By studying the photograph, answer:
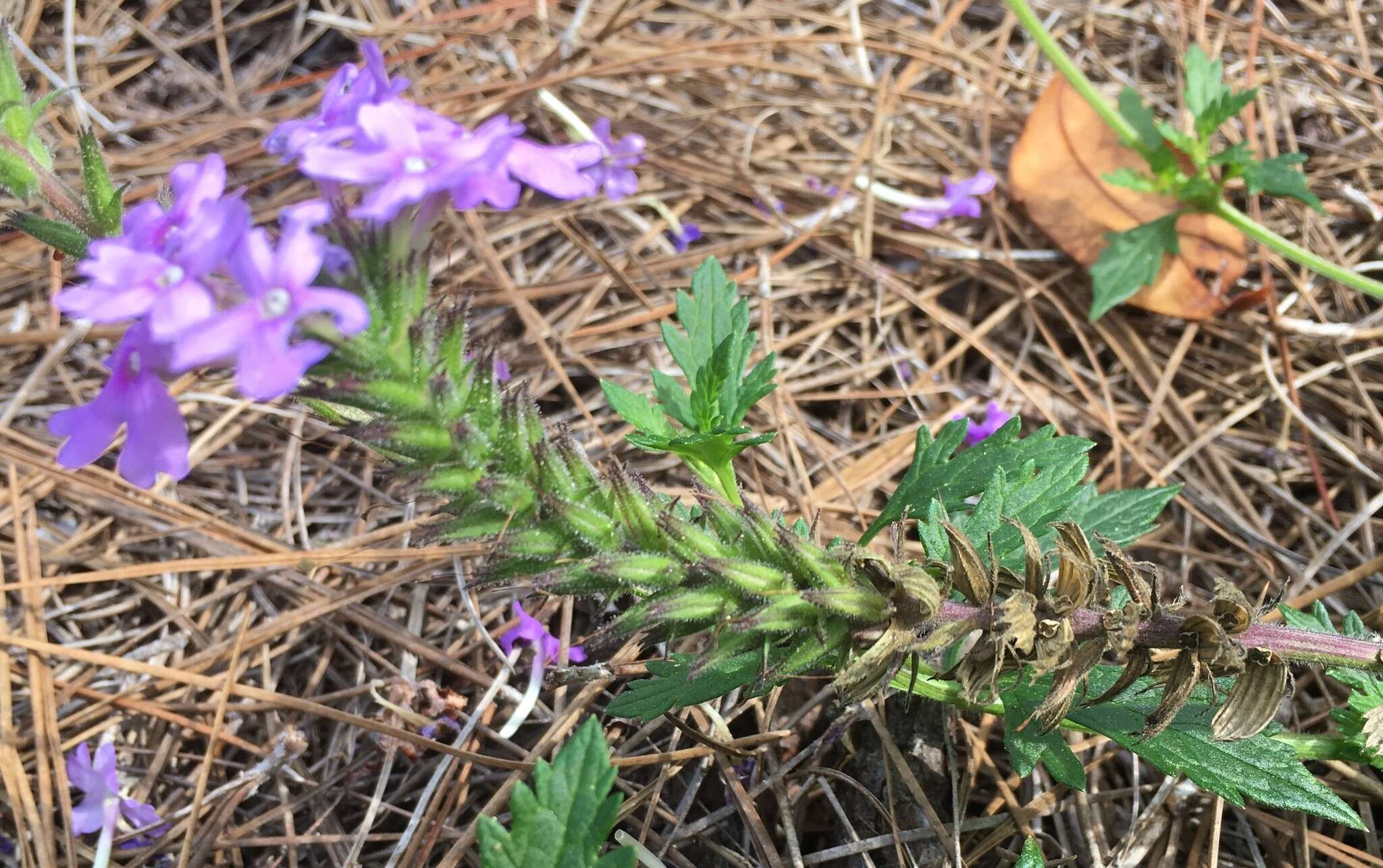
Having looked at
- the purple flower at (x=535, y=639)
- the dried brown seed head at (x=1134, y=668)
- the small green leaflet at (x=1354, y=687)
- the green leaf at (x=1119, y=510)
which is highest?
the dried brown seed head at (x=1134, y=668)

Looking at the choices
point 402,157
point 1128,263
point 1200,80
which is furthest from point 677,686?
point 1200,80

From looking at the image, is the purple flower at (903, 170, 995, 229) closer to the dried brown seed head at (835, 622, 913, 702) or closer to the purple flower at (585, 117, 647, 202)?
the purple flower at (585, 117, 647, 202)

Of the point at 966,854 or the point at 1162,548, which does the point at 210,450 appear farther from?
the point at 1162,548

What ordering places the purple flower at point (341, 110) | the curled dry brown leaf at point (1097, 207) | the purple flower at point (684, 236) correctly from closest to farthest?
the purple flower at point (341, 110) < the curled dry brown leaf at point (1097, 207) < the purple flower at point (684, 236)

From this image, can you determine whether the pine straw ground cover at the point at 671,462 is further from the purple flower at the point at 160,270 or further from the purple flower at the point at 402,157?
the purple flower at the point at 160,270

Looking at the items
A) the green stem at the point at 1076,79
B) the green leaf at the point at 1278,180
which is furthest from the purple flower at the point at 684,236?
the green leaf at the point at 1278,180

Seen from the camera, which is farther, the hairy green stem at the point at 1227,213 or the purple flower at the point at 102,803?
the hairy green stem at the point at 1227,213

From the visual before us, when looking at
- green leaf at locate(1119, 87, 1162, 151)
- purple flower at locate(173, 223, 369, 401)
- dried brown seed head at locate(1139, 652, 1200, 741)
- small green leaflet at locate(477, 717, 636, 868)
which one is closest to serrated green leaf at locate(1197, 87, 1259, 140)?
green leaf at locate(1119, 87, 1162, 151)
